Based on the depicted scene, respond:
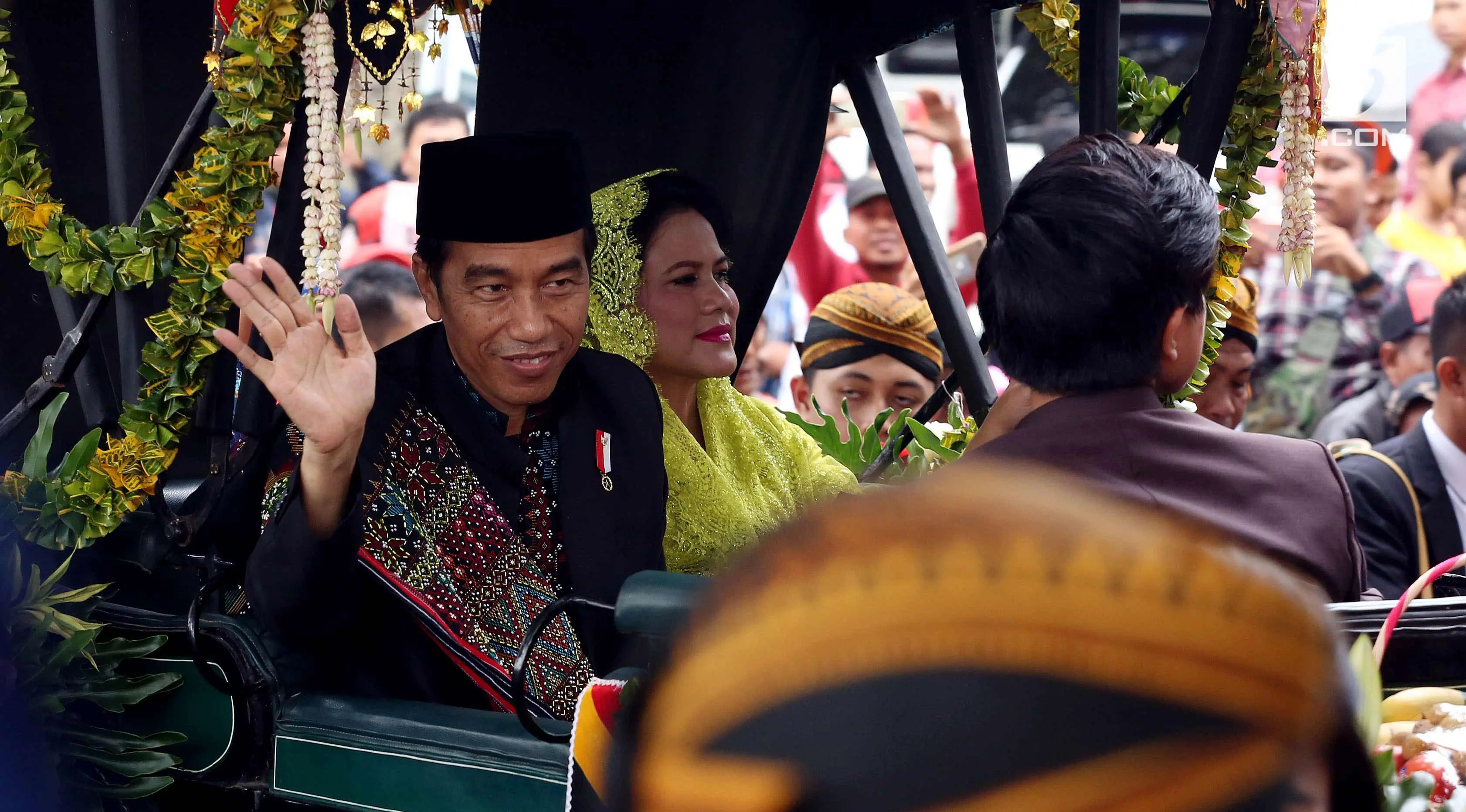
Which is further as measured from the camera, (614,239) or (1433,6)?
(1433,6)

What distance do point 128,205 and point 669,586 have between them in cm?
137

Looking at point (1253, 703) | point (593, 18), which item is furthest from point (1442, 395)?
point (1253, 703)

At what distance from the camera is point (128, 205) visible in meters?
2.07

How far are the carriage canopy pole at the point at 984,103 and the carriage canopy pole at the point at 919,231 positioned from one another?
0.27m

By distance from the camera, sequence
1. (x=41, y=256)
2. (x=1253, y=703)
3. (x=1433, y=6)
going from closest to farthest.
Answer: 1. (x=1253, y=703)
2. (x=41, y=256)
3. (x=1433, y=6)

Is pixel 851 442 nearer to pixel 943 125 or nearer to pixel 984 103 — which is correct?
pixel 984 103

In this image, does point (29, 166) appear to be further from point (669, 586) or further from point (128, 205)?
point (669, 586)

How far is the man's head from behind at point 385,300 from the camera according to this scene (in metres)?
4.41

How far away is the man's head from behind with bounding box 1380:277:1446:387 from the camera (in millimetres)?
4551

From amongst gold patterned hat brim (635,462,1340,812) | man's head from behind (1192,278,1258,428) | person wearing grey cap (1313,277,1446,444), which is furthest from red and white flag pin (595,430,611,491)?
person wearing grey cap (1313,277,1446,444)

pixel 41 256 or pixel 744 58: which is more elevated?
pixel 744 58

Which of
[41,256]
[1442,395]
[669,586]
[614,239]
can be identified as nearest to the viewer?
[669,586]

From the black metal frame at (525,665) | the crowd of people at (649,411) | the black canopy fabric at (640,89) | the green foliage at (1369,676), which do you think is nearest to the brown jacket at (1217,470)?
the crowd of people at (649,411)

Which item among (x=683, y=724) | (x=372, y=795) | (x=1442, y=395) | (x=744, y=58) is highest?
(x=744, y=58)
